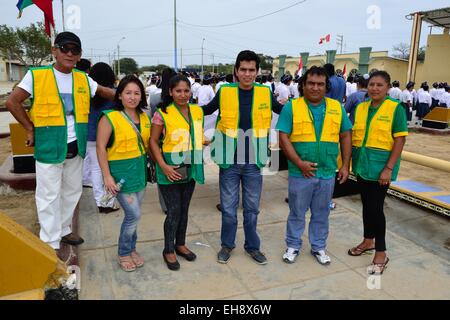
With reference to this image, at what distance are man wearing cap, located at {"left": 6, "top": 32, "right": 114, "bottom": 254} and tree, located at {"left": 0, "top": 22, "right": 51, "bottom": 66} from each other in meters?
35.4

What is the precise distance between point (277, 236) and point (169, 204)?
4.57 ft

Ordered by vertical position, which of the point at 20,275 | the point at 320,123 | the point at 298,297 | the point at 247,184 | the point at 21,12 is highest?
the point at 21,12

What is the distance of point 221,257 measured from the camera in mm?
3301

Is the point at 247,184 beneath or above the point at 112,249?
above

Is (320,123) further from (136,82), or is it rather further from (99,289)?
(99,289)

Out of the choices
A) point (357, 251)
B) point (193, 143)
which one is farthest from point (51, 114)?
point (357, 251)

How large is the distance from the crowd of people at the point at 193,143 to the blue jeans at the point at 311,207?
1cm

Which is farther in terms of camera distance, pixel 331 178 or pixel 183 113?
pixel 331 178

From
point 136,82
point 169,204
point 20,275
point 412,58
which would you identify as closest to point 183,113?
point 136,82

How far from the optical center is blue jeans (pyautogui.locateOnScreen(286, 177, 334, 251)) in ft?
10.5

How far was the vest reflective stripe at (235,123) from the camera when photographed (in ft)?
10.0

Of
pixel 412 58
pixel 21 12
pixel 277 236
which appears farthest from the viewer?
pixel 412 58

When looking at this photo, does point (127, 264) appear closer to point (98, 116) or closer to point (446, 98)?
point (98, 116)

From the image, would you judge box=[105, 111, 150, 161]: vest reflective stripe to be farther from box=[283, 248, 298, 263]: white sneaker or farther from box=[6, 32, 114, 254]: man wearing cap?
box=[283, 248, 298, 263]: white sneaker
